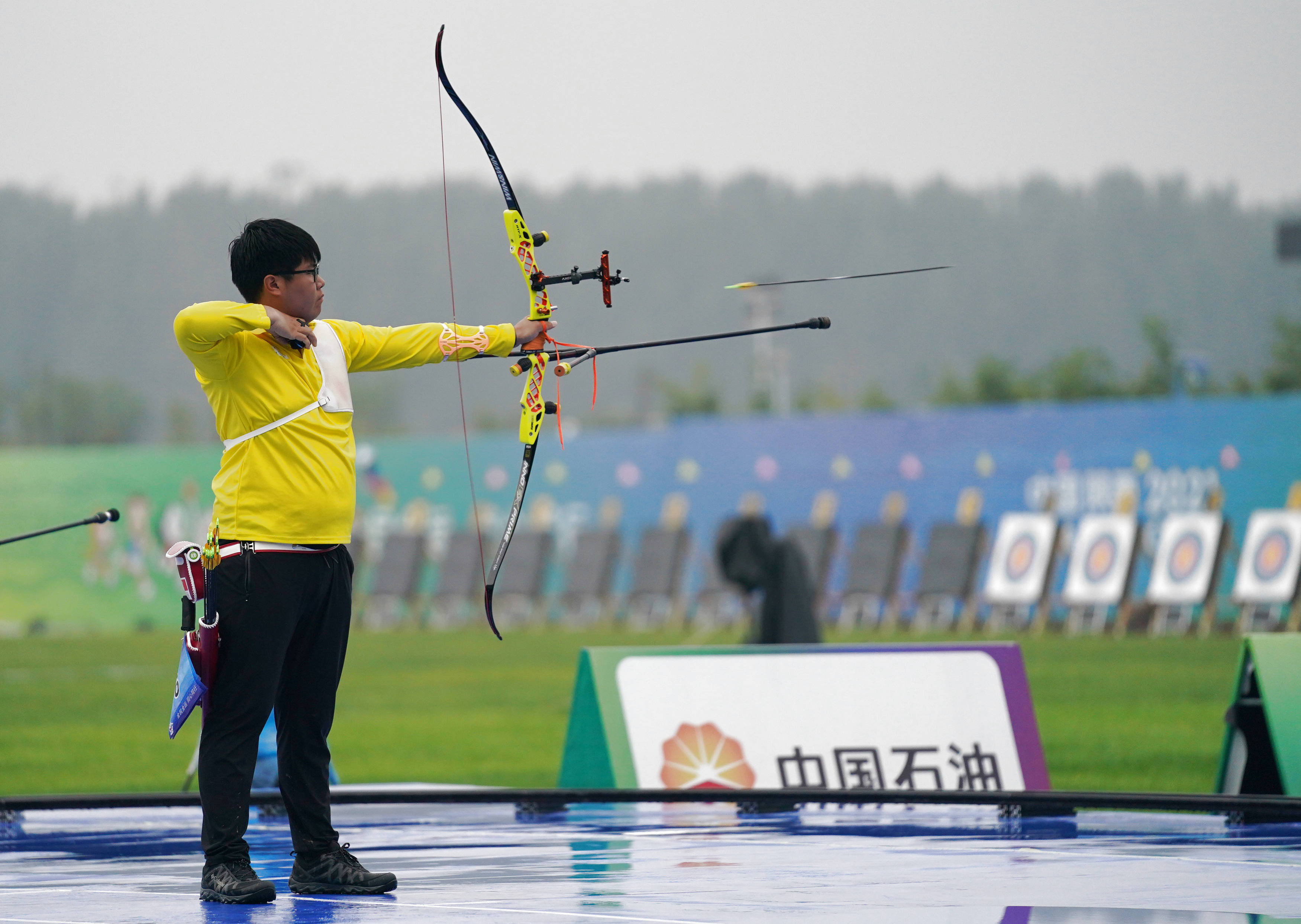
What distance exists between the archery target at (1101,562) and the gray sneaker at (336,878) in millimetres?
20505

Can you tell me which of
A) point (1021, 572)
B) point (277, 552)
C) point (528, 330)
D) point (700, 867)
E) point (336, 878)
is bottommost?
point (1021, 572)

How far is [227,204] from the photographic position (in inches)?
1496

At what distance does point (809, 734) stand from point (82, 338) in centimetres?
3736

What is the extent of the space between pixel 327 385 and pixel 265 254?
348mm

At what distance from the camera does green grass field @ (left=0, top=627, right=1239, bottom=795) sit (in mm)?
10102

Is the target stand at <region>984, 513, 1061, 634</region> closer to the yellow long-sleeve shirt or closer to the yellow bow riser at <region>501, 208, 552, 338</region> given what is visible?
the yellow bow riser at <region>501, 208, 552, 338</region>

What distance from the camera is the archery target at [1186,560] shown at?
76.8 feet

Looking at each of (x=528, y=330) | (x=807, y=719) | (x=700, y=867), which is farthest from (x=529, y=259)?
(x=807, y=719)

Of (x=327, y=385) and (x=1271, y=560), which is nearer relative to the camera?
(x=327, y=385)

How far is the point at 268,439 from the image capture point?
455 centimetres

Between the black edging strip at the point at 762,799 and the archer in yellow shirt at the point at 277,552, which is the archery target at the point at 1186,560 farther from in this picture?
the archer in yellow shirt at the point at 277,552

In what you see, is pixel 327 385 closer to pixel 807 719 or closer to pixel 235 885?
pixel 235 885

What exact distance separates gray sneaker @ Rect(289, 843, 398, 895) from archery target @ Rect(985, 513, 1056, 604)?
21092 millimetres

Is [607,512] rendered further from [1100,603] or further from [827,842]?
[827,842]
